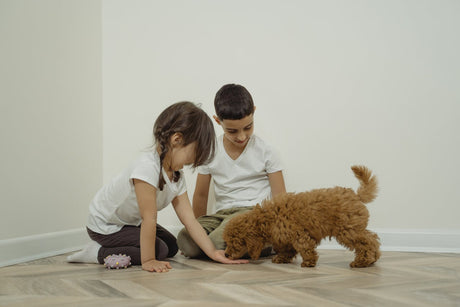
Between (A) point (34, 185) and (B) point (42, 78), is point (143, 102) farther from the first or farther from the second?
(A) point (34, 185)

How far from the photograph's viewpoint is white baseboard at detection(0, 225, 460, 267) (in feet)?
5.51

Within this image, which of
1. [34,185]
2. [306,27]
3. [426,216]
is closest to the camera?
[34,185]

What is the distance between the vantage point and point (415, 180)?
1907 millimetres

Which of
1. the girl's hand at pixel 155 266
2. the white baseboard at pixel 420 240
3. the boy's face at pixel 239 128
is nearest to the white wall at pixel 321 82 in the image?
the white baseboard at pixel 420 240

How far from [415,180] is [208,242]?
99 centimetres

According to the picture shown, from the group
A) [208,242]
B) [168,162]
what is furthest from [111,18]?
[208,242]

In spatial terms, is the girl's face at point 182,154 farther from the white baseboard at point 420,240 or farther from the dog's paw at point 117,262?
the white baseboard at point 420,240

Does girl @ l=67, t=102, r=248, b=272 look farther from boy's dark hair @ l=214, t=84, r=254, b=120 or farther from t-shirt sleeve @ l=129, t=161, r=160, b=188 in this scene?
boy's dark hair @ l=214, t=84, r=254, b=120

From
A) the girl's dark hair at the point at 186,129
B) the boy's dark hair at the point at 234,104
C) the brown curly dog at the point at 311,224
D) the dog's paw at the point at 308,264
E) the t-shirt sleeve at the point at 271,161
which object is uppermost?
the boy's dark hair at the point at 234,104

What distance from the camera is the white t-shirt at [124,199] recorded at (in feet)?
4.97

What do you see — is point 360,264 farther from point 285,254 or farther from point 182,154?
point 182,154

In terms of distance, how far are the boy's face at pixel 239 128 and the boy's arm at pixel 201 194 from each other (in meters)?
0.27

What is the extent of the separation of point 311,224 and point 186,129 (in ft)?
1.77

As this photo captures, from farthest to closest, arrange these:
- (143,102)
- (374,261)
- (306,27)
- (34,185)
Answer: (143,102)
(306,27)
(34,185)
(374,261)
